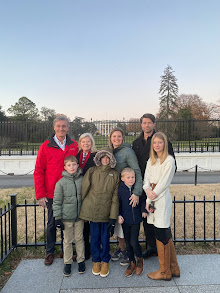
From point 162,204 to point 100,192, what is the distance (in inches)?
33.0

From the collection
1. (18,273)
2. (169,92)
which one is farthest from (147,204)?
(169,92)

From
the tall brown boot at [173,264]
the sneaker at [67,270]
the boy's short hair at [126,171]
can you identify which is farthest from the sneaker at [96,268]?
the boy's short hair at [126,171]

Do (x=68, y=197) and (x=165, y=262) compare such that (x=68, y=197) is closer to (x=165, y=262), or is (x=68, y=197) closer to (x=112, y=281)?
(x=112, y=281)

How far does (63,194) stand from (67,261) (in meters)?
0.93

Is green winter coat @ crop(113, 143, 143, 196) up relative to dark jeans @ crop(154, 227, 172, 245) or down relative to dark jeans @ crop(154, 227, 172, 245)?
up

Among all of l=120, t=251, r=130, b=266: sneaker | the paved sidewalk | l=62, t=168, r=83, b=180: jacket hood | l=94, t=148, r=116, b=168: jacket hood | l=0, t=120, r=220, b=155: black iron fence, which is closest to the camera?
the paved sidewalk

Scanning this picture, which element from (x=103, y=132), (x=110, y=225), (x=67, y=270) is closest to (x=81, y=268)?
(x=67, y=270)

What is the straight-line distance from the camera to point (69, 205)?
3213mm

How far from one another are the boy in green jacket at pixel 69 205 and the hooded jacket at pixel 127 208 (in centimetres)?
58

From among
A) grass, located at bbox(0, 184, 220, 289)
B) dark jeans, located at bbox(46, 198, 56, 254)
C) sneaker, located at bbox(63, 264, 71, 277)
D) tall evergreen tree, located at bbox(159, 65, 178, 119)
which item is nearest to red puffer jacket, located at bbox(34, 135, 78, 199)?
dark jeans, located at bbox(46, 198, 56, 254)

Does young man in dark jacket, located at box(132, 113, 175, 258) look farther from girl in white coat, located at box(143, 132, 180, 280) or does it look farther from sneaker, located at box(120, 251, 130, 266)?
sneaker, located at box(120, 251, 130, 266)

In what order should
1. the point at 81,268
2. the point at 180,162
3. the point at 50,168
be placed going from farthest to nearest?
the point at 180,162 → the point at 50,168 → the point at 81,268

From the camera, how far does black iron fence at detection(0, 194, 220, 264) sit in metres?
3.98

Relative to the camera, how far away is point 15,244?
4043 millimetres
